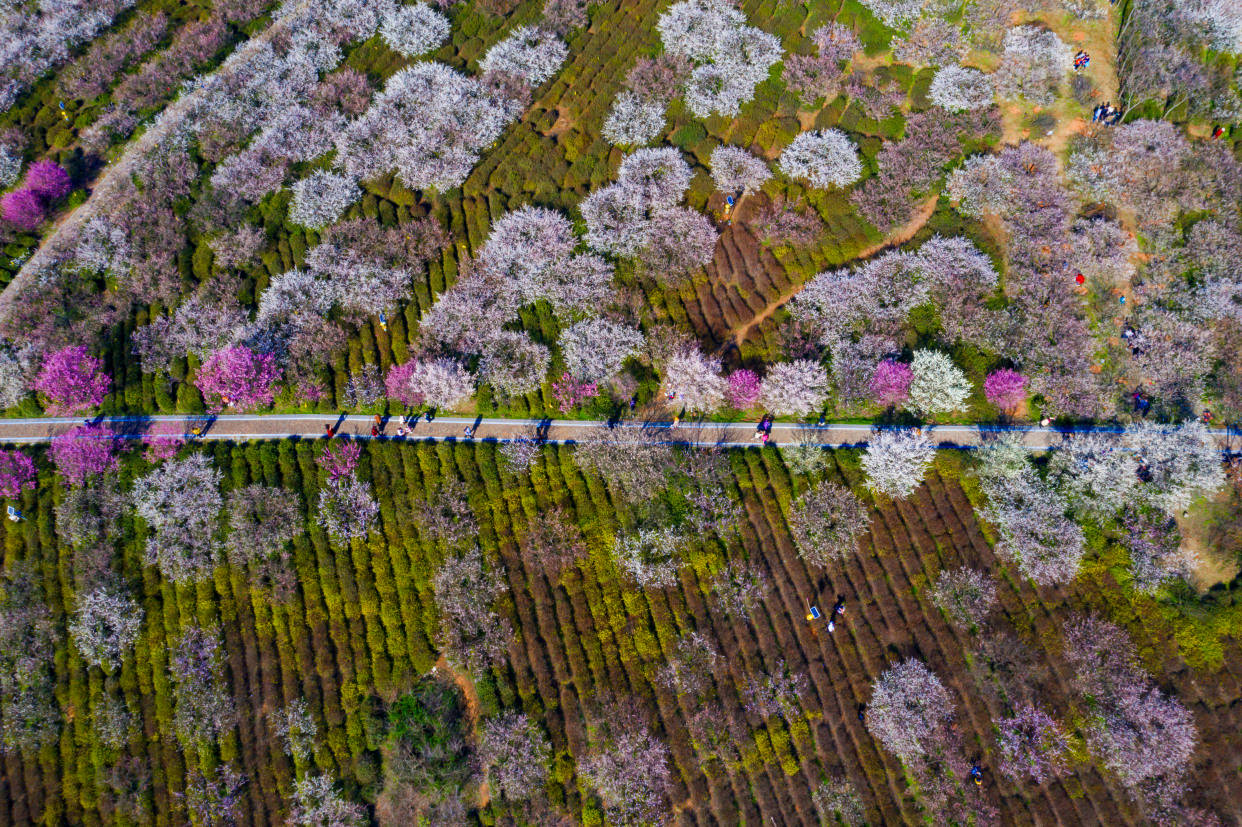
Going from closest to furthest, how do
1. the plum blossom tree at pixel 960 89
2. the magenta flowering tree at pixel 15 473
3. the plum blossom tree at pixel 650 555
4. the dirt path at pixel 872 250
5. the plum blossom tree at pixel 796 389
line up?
the plum blossom tree at pixel 650 555, the plum blossom tree at pixel 796 389, the magenta flowering tree at pixel 15 473, the dirt path at pixel 872 250, the plum blossom tree at pixel 960 89

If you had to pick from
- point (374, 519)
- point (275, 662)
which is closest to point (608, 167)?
point (374, 519)

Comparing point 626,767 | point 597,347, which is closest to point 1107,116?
point 597,347

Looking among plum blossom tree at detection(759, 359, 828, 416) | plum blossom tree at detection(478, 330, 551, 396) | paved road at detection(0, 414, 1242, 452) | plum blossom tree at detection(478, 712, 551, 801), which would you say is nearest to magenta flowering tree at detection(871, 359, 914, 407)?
paved road at detection(0, 414, 1242, 452)

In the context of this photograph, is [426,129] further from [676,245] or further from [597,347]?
[597,347]

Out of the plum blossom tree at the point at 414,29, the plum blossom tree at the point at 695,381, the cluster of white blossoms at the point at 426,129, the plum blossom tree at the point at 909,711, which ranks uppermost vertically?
the plum blossom tree at the point at 414,29

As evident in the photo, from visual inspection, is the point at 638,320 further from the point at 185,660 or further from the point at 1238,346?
the point at 1238,346

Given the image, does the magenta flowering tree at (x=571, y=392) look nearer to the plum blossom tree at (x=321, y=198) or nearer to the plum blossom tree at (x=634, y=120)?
the plum blossom tree at (x=634, y=120)

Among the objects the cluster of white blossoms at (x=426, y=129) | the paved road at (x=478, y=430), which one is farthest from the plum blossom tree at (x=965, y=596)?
the cluster of white blossoms at (x=426, y=129)
